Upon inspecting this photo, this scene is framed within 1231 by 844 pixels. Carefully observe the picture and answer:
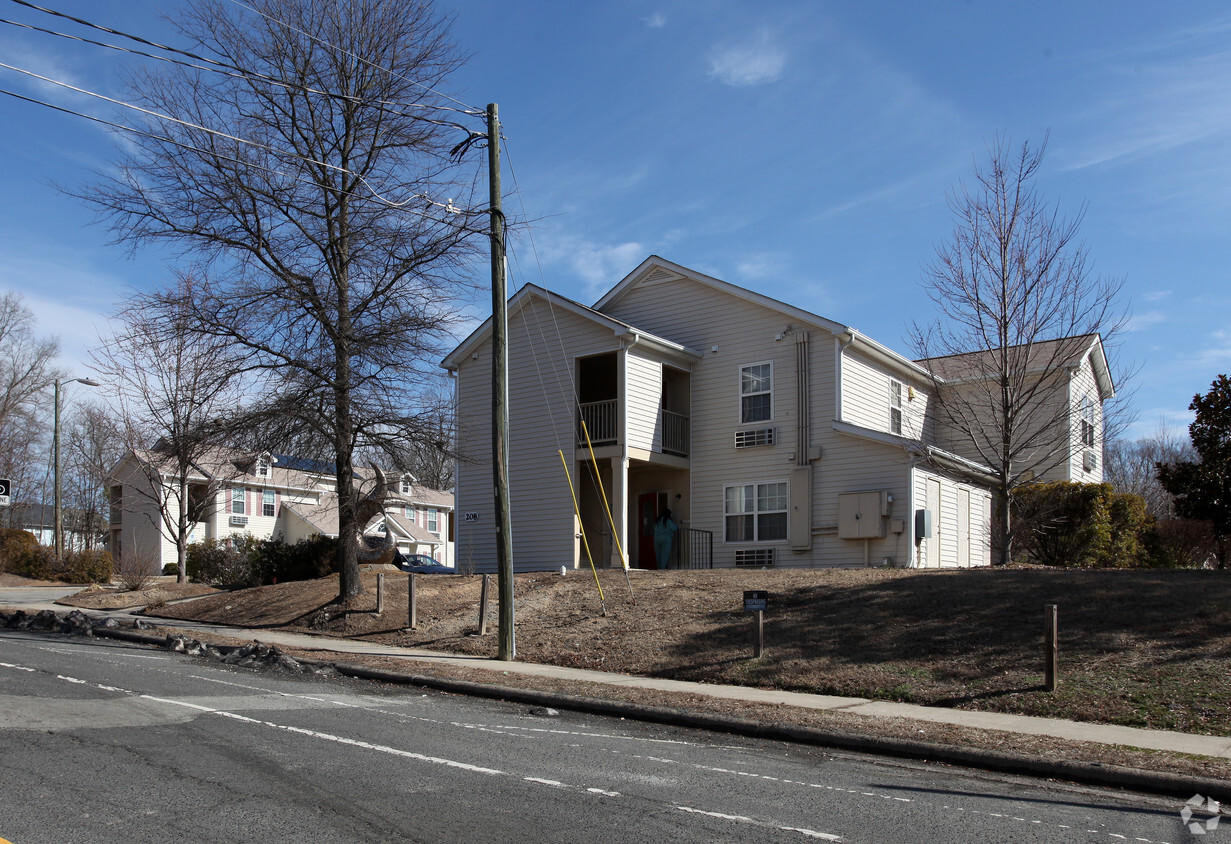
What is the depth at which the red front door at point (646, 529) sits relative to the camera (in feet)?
83.0

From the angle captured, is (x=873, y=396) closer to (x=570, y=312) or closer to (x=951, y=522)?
(x=951, y=522)

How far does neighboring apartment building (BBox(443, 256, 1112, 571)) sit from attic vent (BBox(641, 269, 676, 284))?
4 cm

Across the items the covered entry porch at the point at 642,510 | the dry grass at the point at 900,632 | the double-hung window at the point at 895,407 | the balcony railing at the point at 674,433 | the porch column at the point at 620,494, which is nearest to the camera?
the dry grass at the point at 900,632

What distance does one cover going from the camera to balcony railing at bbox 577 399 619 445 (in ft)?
77.0

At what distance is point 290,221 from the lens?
19.4 metres

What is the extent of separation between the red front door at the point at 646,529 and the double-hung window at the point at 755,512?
222cm

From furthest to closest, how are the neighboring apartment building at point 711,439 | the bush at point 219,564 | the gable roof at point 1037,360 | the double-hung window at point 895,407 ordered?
the bush at point 219,564
the double-hung window at point 895,407
the neighboring apartment building at point 711,439
the gable roof at point 1037,360

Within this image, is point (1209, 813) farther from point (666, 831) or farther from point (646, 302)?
point (646, 302)

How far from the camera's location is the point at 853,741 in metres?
9.23

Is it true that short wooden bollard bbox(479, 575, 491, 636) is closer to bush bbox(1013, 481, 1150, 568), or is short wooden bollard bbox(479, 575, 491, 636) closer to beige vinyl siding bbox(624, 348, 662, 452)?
beige vinyl siding bbox(624, 348, 662, 452)

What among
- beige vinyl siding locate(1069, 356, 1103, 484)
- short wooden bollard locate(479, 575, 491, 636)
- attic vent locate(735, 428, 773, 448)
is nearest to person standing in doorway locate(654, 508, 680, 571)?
attic vent locate(735, 428, 773, 448)

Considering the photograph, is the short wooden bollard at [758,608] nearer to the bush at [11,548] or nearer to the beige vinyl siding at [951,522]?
the beige vinyl siding at [951,522]

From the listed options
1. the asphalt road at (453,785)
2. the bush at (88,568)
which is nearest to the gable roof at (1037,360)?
the asphalt road at (453,785)

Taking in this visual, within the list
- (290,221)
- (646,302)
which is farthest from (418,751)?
(646,302)
